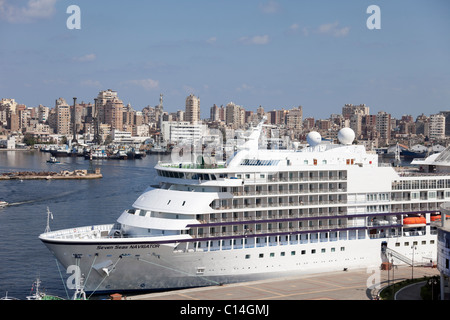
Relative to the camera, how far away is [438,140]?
492 ft

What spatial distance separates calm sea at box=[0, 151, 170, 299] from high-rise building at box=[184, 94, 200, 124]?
4208 inches

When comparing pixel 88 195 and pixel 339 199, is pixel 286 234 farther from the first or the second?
pixel 88 195

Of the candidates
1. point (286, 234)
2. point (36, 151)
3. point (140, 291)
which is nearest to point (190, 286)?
point (140, 291)

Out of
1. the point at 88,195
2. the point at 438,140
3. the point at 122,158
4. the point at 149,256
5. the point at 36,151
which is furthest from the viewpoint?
the point at 438,140

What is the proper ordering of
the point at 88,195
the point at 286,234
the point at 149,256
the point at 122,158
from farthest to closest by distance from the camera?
1. the point at 122,158
2. the point at 88,195
3. the point at 286,234
4. the point at 149,256

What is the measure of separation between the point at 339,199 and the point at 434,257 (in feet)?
16.2

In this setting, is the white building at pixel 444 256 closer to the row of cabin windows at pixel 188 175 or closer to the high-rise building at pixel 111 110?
the row of cabin windows at pixel 188 175

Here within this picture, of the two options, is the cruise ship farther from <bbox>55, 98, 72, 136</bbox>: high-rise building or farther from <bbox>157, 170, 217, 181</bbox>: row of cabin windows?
<bbox>55, 98, 72, 136</bbox>: high-rise building

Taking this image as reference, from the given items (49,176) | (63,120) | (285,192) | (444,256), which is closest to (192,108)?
(63,120)

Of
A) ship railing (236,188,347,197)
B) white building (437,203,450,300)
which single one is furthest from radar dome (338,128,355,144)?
white building (437,203,450,300)


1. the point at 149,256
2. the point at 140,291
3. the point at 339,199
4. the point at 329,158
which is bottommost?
the point at 140,291

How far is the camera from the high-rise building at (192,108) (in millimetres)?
182875

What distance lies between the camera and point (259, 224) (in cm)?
2161

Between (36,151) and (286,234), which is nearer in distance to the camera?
(286,234)
